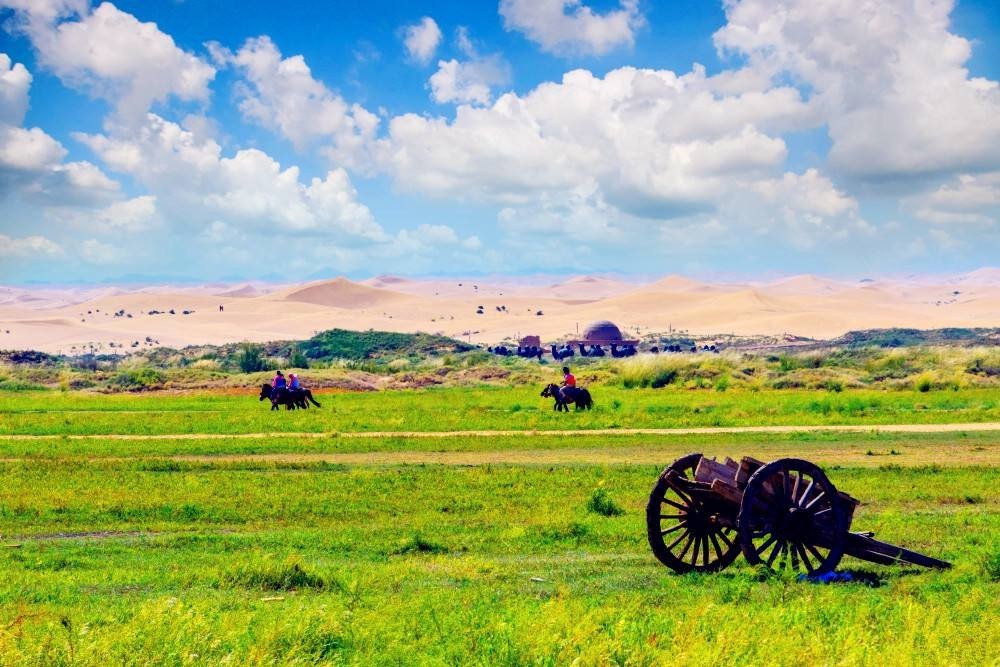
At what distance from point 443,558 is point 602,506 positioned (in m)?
4.27

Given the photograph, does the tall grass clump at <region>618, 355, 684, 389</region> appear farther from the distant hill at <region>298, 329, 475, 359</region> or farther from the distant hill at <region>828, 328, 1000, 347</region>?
the distant hill at <region>828, 328, 1000, 347</region>

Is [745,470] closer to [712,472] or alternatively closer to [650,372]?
[712,472]

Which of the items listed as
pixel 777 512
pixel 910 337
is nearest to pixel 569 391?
pixel 777 512

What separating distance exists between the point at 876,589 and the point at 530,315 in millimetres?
178593

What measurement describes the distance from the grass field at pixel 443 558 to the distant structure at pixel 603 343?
76.0 m

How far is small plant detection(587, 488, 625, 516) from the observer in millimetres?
15625

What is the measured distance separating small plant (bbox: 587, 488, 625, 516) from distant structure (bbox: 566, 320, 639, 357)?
87655mm

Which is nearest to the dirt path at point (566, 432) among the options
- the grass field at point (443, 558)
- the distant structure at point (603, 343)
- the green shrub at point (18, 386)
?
the grass field at point (443, 558)

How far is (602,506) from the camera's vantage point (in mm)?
15711

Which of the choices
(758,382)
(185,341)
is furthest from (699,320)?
(758,382)

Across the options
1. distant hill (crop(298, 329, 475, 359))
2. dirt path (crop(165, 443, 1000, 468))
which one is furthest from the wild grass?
distant hill (crop(298, 329, 475, 359))

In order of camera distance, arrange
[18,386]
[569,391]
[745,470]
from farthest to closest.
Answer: [18,386] < [569,391] < [745,470]

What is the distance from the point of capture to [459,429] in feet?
104

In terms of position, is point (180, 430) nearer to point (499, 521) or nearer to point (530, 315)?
point (499, 521)
